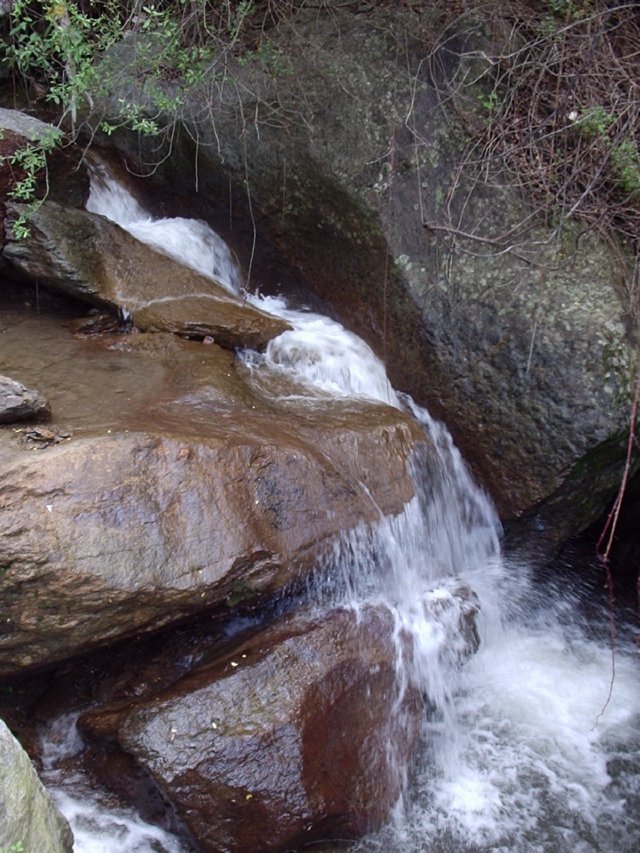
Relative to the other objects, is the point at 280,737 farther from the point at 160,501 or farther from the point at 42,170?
the point at 42,170

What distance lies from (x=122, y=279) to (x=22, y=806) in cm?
316

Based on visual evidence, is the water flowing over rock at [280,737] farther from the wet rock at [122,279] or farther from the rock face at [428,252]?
the wet rock at [122,279]

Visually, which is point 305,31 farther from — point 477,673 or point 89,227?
point 477,673

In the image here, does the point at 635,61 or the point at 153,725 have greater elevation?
the point at 635,61

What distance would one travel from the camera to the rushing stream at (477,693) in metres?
3.00

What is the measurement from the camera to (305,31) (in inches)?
195

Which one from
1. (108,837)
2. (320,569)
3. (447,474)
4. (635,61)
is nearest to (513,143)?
(635,61)

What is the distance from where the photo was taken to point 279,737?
9.07ft

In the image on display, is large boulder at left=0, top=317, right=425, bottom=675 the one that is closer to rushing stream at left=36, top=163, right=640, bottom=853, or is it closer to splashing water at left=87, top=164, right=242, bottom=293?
rushing stream at left=36, top=163, right=640, bottom=853

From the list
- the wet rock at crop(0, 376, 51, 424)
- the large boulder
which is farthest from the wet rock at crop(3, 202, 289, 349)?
the wet rock at crop(0, 376, 51, 424)

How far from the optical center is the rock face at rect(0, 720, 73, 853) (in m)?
1.77

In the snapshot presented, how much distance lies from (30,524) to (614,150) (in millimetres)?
3779

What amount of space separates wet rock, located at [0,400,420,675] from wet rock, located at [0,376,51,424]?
0.22 m

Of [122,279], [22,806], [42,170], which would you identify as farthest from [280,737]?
[42,170]
